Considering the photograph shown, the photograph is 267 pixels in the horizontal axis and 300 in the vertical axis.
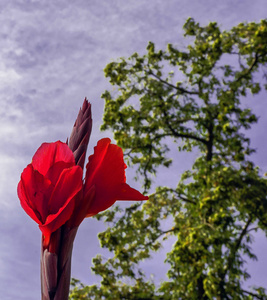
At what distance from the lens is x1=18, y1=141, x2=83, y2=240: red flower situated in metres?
0.95

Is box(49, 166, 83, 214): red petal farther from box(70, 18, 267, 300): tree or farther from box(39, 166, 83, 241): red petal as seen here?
box(70, 18, 267, 300): tree

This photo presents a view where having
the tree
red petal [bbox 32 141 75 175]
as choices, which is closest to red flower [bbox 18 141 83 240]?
red petal [bbox 32 141 75 175]

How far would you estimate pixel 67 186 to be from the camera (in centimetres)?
98

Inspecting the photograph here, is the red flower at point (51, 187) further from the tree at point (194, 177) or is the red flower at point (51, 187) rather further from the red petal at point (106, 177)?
the tree at point (194, 177)

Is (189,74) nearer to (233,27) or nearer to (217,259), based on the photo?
(233,27)

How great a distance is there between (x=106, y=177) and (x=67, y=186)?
0.37ft

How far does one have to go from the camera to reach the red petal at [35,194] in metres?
1.00

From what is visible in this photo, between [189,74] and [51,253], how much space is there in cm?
1064

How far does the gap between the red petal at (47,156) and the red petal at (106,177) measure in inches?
3.3

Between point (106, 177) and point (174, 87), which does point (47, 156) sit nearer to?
point (106, 177)

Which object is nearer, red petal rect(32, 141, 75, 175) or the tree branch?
red petal rect(32, 141, 75, 175)

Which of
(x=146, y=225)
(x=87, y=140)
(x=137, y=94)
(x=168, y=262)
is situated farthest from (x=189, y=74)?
(x=87, y=140)

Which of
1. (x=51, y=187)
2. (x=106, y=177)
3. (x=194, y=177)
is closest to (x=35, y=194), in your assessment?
(x=51, y=187)

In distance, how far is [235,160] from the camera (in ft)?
32.4
